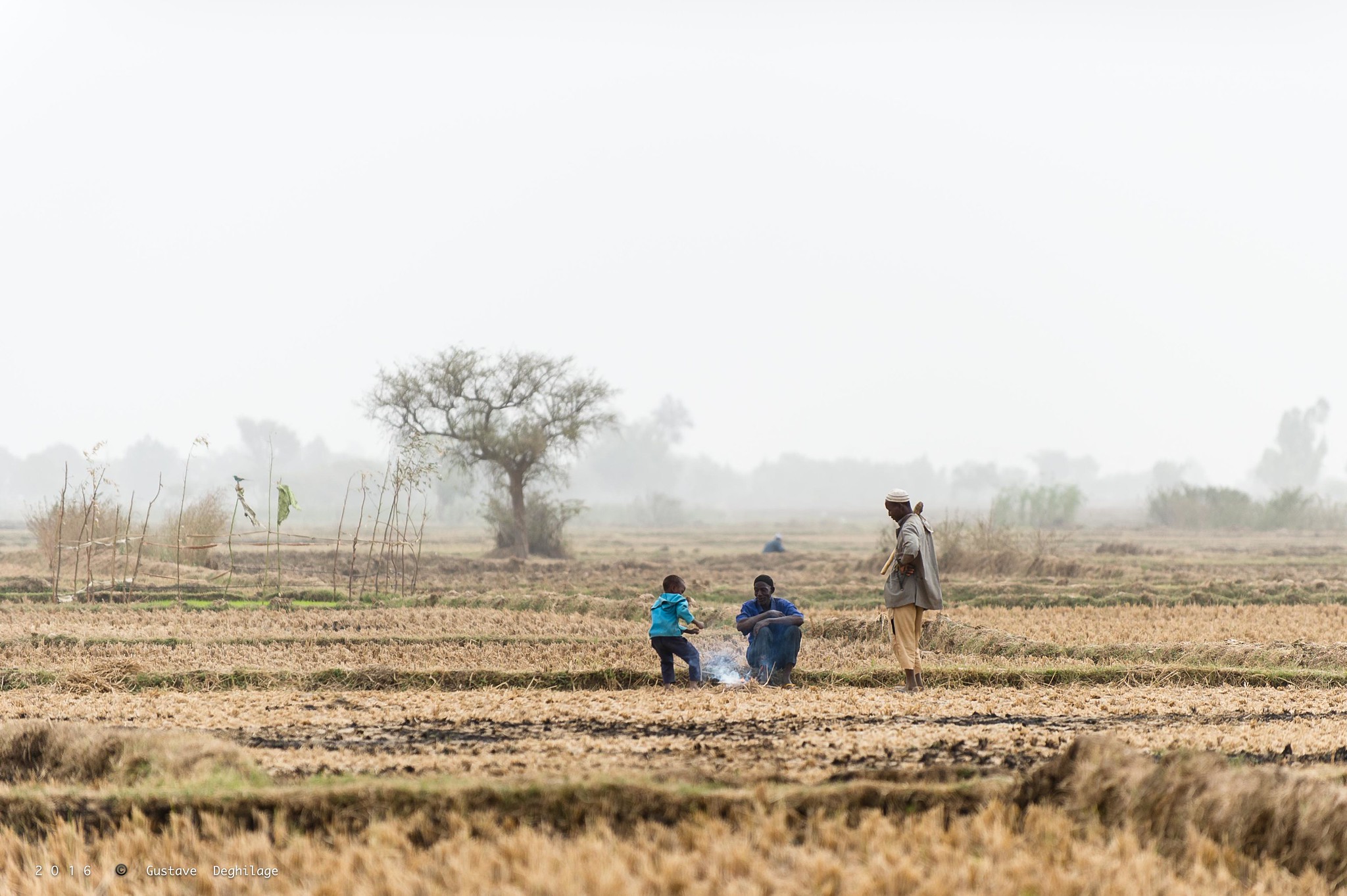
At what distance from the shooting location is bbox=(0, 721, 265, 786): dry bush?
6.66 m

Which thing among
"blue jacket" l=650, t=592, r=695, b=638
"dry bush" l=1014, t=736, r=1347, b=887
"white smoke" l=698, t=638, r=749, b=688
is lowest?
"white smoke" l=698, t=638, r=749, b=688

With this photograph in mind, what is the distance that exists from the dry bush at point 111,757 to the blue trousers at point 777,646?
515 centimetres

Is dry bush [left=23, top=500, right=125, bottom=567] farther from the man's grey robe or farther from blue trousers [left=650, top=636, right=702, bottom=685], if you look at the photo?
the man's grey robe

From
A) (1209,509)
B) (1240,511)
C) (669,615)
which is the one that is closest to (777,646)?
(669,615)

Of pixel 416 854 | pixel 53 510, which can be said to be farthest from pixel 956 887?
pixel 53 510

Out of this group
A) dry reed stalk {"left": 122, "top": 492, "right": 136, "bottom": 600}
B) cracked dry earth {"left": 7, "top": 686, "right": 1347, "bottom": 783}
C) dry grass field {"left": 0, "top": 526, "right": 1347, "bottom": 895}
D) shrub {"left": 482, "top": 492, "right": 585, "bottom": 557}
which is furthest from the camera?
shrub {"left": 482, "top": 492, "right": 585, "bottom": 557}

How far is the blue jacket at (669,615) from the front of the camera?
33.3 ft

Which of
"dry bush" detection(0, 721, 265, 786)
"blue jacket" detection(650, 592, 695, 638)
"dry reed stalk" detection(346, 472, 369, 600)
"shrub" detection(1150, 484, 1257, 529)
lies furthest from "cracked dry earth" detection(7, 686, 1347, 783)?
"shrub" detection(1150, 484, 1257, 529)

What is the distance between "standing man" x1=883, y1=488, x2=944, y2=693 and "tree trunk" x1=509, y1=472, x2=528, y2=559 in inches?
975

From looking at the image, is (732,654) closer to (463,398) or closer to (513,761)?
(513,761)

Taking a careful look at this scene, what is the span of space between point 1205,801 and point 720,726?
11.7ft

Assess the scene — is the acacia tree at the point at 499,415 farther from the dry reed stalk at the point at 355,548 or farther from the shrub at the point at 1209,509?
the shrub at the point at 1209,509

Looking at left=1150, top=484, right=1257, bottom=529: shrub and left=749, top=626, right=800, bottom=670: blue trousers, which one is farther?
left=1150, top=484, right=1257, bottom=529: shrub

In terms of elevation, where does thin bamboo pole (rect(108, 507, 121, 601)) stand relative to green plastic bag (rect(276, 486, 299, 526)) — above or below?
below
